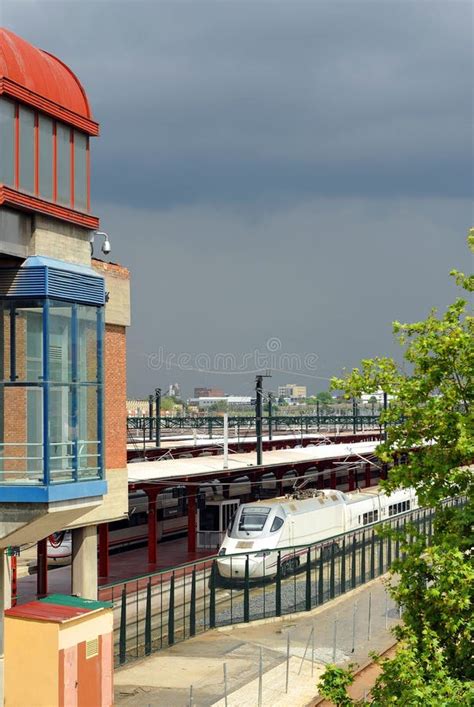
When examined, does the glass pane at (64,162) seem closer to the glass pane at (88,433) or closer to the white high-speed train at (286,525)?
the glass pane at (88,433)

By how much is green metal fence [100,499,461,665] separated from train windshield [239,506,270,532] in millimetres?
4650

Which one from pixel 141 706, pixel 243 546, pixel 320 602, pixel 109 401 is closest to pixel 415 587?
pixel 141 706

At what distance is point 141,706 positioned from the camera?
82.4 feet

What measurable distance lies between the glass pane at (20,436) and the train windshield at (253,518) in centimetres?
2710

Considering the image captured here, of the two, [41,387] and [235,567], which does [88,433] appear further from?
[235,567]

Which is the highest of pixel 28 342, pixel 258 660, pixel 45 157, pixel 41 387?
pixel 45 157

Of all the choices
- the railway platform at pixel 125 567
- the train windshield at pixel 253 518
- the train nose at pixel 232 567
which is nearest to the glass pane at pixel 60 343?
the train nose at pixel 232 567

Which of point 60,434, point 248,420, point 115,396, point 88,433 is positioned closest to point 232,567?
point 115,396

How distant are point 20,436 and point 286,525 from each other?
28.2m

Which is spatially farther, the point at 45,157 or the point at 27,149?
the point at 45,157

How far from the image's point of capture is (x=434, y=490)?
17094 millimetres

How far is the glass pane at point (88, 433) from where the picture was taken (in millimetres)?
19281

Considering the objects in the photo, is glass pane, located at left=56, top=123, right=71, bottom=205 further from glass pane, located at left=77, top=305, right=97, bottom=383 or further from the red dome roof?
glass pane, located at left=77, top=305, right=97, bottom=383

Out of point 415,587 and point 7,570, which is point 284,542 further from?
point 415,587
